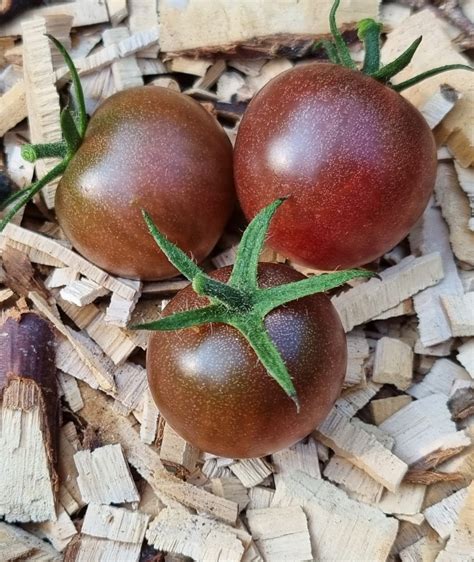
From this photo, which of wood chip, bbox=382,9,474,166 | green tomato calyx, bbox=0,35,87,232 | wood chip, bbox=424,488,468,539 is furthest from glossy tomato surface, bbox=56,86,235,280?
wood chip, bbox=424,488,468,539

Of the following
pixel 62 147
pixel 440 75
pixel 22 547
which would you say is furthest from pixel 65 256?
pixel 440 75

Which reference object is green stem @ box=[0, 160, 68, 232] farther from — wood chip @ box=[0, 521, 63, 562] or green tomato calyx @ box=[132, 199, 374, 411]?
wood chip @ box=[0, 521, 63, 562]

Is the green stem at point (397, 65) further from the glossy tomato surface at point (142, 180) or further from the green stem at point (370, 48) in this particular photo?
the glossy tomato surface at point (142, 180)

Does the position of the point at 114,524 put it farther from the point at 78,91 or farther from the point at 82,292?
the point at 78,91

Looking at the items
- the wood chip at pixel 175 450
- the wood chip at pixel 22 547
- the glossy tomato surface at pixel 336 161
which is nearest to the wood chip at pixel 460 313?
the glossy tomato surface at pixel 336 161

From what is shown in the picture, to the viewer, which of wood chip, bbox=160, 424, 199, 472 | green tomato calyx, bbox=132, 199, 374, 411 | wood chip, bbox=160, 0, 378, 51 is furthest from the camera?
wood chip, bbox=160, 0, 378, 51

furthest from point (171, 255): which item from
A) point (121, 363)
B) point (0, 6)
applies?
point (0, 6)

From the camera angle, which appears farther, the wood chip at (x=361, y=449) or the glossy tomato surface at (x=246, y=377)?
the wood chip at (x=361, y=449)

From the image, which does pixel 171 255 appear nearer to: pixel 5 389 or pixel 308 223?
pixel 308 223
